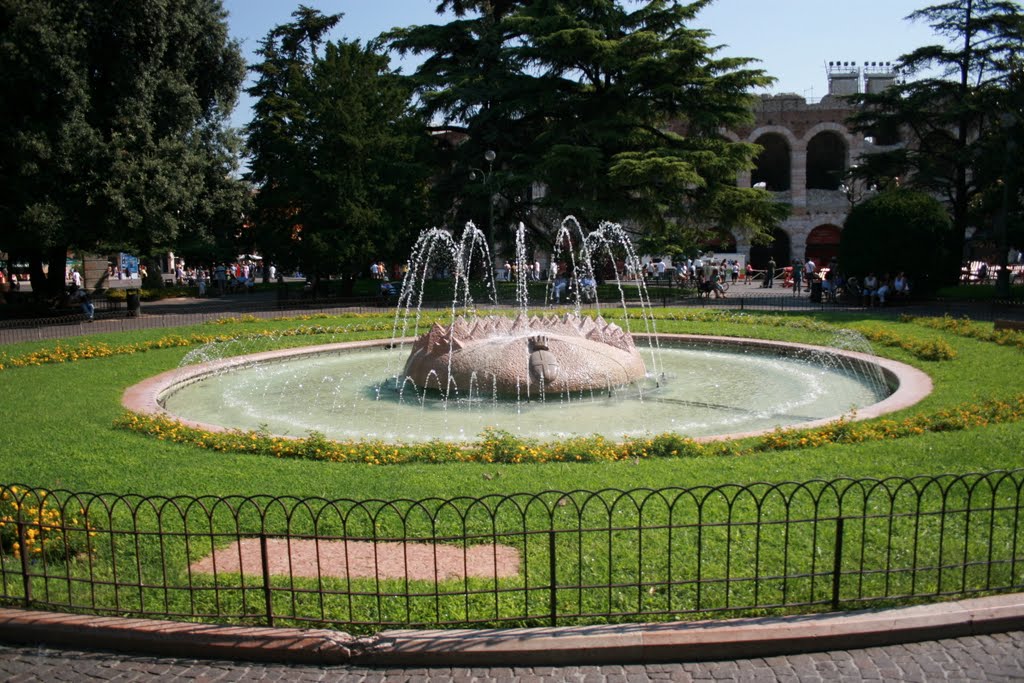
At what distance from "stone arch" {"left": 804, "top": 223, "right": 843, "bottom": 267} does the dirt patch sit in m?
45.5

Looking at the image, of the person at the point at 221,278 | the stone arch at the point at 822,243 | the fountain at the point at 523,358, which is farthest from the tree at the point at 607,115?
the stone arch at the point at 822,243

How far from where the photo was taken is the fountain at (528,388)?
1059cm

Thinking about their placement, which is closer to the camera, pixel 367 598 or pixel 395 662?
pixel 395 662

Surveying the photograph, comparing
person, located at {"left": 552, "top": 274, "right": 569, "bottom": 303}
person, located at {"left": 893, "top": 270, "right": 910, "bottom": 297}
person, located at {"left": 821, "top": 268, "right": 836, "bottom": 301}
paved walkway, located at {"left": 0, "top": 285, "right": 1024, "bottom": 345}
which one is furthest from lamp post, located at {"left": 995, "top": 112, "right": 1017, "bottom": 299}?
person, located at {"left": 552, "top": 274, "right": 569, "bottom": 303}

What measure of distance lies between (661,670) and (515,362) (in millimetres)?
7401

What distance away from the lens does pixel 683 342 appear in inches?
709

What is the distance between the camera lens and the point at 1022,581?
17.9 ft

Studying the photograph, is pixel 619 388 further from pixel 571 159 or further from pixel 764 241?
pixel 764 241

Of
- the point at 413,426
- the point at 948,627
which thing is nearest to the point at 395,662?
the point at 948,627

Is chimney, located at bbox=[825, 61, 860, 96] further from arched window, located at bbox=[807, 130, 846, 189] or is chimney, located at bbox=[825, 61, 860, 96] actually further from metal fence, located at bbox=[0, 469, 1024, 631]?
metal fence, located at bbox=[0, 469, 1024, 631]

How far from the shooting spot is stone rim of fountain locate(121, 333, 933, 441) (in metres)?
9.95

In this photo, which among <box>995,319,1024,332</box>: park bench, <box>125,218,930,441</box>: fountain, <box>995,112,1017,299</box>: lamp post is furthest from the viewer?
<box>995,112,1017,299</box>: lamp post

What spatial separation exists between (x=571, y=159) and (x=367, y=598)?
2447 centimetres

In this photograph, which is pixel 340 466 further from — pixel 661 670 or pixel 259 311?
pixel 259 311
